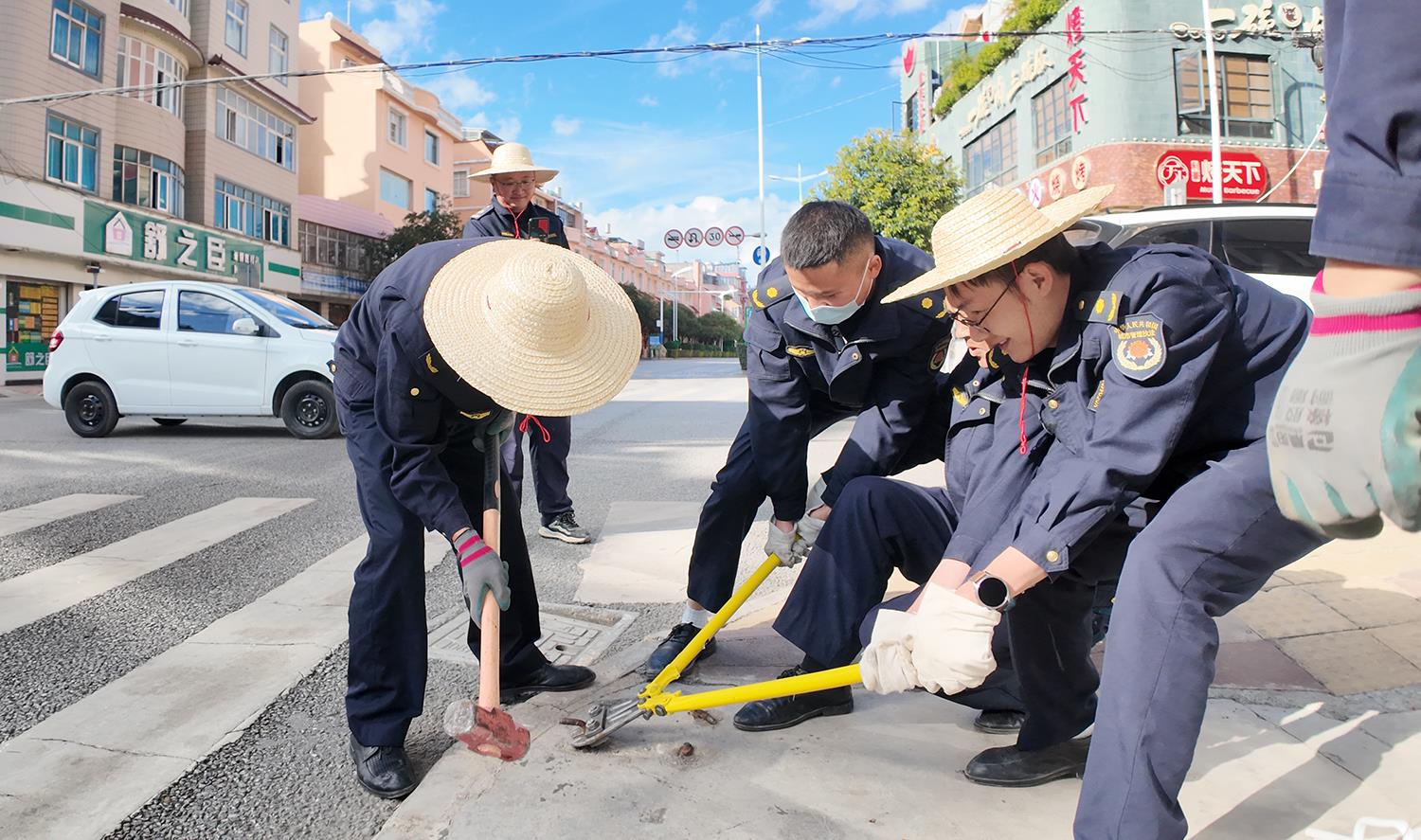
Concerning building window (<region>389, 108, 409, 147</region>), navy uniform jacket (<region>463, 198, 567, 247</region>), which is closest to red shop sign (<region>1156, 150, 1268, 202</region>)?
navy uniform jacket (<region>463, 198, 567, 247</region>)

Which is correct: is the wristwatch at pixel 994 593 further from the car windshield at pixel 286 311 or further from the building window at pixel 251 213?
the building window at pixel 251 213

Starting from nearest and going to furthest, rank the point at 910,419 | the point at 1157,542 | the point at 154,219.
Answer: the point at 1157,542
the point at 910,419
the point at 154,219

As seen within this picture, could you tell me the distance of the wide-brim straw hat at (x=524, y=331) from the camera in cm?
200

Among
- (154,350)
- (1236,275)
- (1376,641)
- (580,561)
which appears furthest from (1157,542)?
(154,350)

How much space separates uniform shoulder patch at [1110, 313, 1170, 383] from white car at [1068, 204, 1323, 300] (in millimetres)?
4941

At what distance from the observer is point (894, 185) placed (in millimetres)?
18516

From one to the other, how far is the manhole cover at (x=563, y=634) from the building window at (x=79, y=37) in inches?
860

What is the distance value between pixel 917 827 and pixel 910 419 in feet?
4.23

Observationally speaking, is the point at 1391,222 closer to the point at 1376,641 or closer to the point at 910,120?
the point at 1376,641

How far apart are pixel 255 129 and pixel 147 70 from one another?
5.02 m

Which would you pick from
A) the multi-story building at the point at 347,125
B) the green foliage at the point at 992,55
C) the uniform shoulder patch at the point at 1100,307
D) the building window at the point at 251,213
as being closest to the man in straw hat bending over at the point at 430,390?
the uniform shoulder patch at the point at 1100,307

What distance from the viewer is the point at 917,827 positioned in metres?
1.80

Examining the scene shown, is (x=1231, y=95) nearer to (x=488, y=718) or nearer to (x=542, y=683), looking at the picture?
(x=542, y=683)

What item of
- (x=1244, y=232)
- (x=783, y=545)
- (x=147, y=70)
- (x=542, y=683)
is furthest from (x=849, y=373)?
(x=147, y=70)
